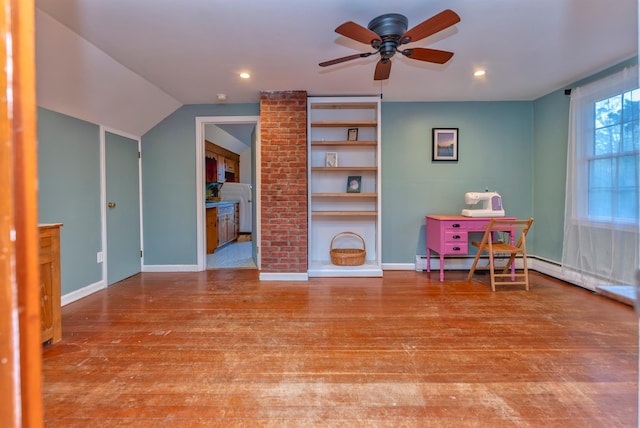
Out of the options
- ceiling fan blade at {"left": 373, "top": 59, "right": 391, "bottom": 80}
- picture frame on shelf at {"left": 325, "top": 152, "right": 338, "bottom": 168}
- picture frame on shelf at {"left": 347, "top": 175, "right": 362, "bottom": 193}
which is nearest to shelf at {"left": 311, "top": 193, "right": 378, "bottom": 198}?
picture frame on shelf at {"left": 347, "top": 175, "right": 362, "bottom": 193}

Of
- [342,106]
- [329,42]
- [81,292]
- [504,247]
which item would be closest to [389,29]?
[329,42]

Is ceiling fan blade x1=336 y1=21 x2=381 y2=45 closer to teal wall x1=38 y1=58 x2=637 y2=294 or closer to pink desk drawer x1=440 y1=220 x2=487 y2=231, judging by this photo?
teal wall x1=38 y1=58 x2=637 y2=294

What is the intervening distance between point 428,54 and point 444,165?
6.91ft

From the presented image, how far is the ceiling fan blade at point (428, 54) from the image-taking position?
217cm

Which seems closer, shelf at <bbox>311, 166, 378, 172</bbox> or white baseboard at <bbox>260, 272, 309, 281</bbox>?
white baseboard at <bbox>260, 272, 309, 281</bbox>

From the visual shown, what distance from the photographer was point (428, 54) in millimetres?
2232

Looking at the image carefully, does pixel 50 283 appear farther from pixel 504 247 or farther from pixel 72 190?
pixel 504 247

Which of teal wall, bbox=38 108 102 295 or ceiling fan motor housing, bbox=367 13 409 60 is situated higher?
ceiling fan motor housing, bbox=367 13 409 60

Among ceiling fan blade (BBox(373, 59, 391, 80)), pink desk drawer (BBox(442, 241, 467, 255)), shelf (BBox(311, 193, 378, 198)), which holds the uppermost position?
ceiling fan blade (BBox(373, 59, 391, 80))

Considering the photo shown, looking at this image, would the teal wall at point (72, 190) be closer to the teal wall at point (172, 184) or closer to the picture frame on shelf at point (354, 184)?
the teal wall at point (172, 184)

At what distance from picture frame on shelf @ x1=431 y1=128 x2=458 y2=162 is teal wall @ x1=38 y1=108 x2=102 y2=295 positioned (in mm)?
4062

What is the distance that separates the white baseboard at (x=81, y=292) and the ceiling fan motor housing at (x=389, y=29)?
11.5 ft

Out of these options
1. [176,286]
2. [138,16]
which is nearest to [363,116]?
[138,16]

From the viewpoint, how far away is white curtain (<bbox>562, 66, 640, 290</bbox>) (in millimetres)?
2697
